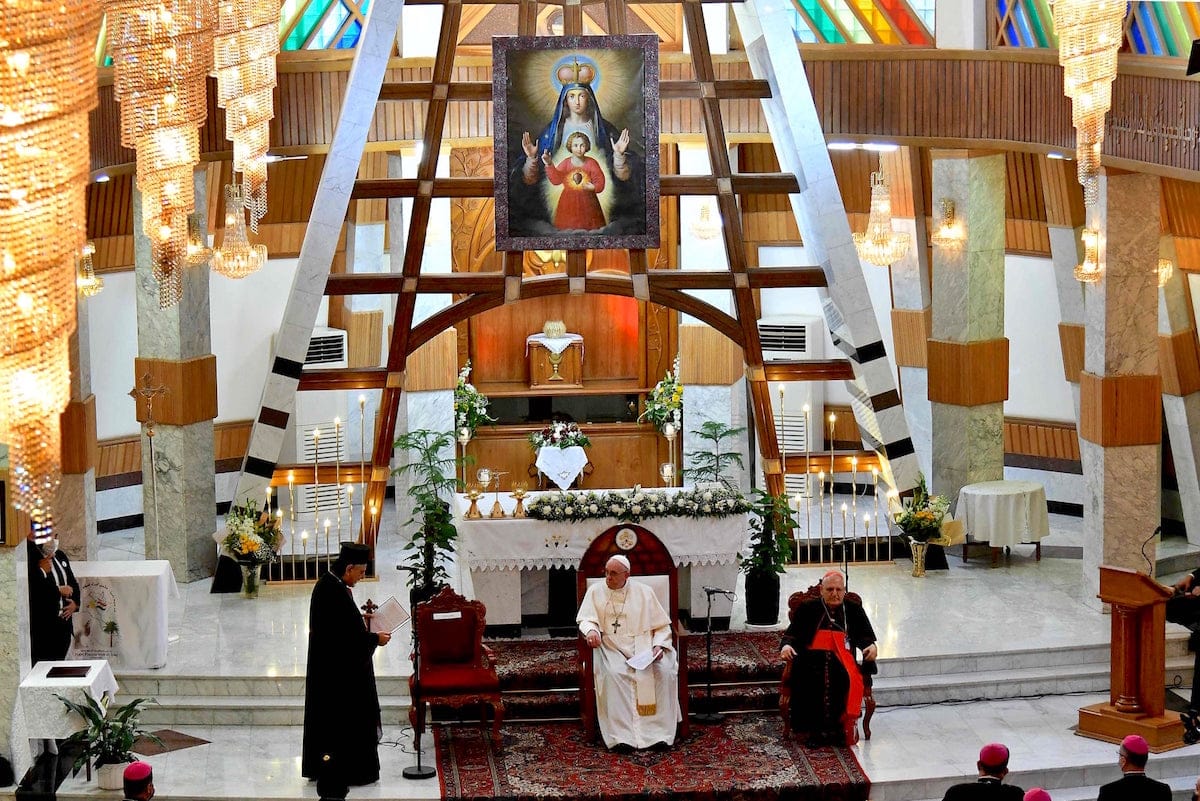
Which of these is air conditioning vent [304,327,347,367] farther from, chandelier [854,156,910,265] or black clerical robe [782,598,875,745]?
black clerical robe [782,598,875,745]

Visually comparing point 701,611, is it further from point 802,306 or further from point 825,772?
point 802,306

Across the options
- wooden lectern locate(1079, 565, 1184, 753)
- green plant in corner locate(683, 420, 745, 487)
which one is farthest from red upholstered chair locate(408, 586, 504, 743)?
green plant in corner locate(683, 420, 745, 487)

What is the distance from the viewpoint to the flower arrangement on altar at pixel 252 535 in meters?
15.4

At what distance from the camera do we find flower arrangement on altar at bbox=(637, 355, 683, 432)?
1937 centimetres

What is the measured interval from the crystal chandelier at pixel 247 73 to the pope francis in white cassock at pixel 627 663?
358cm

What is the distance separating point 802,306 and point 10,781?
10937 millimetres

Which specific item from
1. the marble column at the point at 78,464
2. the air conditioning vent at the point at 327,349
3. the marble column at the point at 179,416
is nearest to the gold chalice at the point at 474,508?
the marble column at the point at 179,416

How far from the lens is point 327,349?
64.0ft

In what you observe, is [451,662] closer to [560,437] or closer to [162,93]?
[162,93]

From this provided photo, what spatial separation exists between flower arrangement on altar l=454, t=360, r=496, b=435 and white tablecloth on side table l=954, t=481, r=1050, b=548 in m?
5.17

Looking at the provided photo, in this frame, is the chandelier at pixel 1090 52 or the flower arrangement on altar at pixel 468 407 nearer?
the chandelier at pixel 1090 52

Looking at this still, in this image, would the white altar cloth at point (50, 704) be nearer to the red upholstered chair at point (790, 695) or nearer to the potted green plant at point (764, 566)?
the red upholstered chair at point (790, 695)

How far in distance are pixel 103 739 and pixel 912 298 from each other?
31.6 feet

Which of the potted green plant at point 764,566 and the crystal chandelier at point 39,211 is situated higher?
the crystal chandelier at point 39,211
